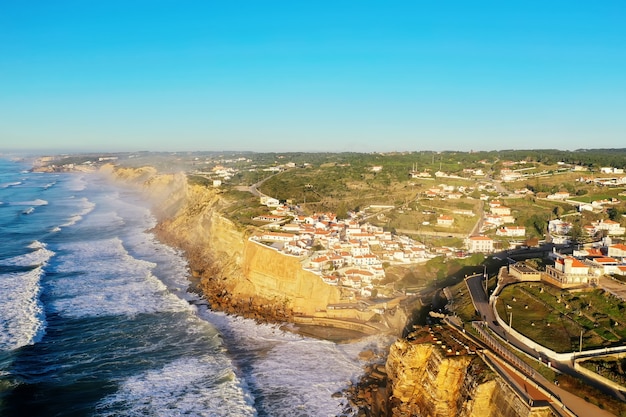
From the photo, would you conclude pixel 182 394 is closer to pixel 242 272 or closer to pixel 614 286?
pixel 242 272

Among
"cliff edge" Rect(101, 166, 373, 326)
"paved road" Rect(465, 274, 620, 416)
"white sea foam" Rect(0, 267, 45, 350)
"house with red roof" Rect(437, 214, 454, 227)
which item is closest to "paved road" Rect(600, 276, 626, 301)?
"paved road" Rect(465, 274, 620, 416)

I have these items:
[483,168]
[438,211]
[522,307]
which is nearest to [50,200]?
[438,211]

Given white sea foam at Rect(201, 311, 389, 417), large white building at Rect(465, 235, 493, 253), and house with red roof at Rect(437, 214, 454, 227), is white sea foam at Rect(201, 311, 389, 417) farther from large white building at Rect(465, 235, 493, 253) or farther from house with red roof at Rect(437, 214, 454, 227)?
house with red roof at Rect(437, 214, 454, 227)

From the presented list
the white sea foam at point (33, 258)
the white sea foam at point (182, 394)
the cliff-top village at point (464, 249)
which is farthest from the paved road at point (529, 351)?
the white sea foam at point (33, 258)

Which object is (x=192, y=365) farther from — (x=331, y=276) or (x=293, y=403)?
(x=331, y=276)

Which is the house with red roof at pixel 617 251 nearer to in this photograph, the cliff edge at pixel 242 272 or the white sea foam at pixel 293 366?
the white sea foam at pixel 293 366

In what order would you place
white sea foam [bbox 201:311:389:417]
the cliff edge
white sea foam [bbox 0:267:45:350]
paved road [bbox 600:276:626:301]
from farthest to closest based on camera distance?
the cliff edge, white sea foam [bbox 0:267:45:350], paved road [bbox 600:276:626:301], white sea foam [bbox 201:311:389:417]
